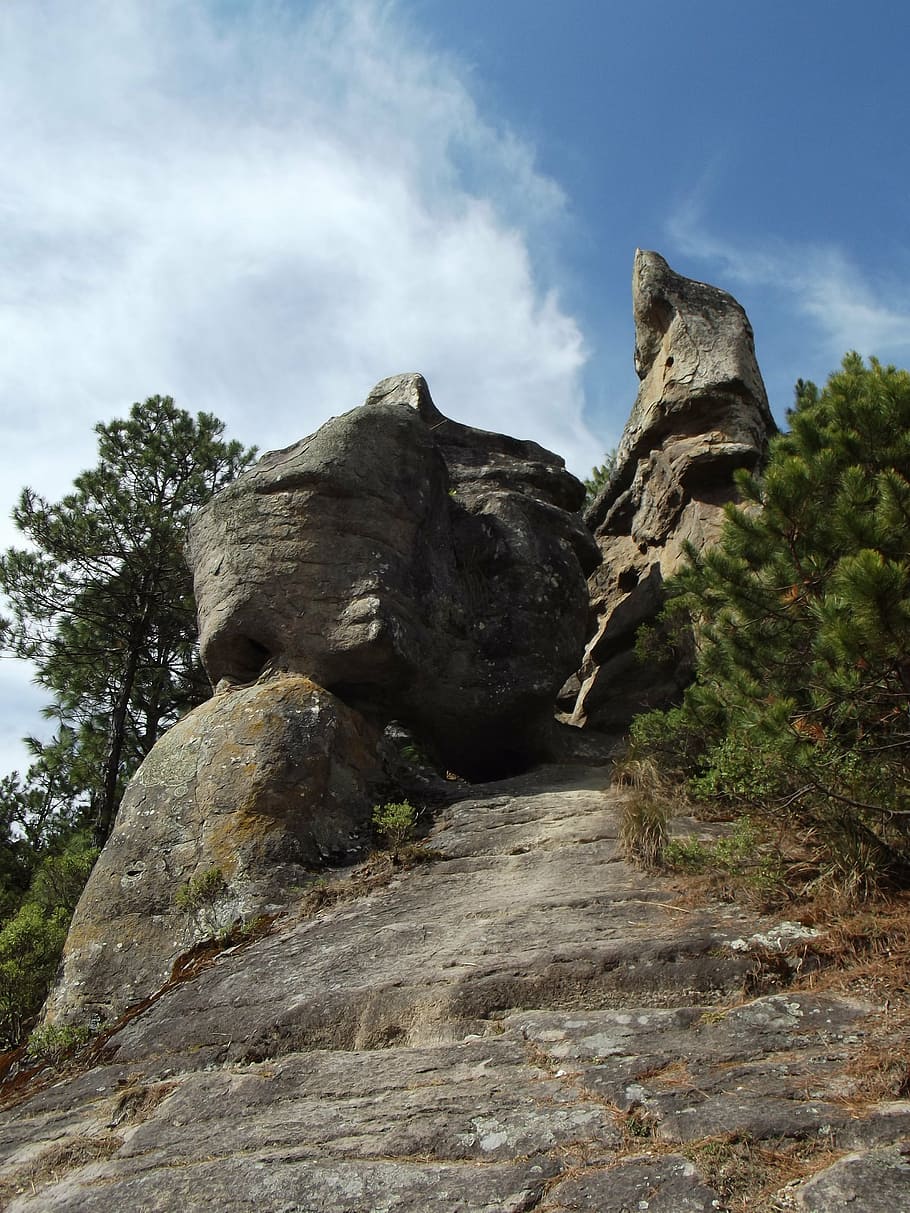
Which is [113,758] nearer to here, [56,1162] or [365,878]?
[365,878]

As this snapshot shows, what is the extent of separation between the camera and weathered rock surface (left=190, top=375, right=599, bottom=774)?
10.4m

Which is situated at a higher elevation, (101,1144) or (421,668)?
(421,668)

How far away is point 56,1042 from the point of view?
7129mm

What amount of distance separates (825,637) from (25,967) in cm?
731

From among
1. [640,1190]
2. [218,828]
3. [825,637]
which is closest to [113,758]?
[218,828]

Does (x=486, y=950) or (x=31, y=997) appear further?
(x=31, y=997)

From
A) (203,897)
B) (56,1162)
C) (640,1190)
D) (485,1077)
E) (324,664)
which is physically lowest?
(640,1190)

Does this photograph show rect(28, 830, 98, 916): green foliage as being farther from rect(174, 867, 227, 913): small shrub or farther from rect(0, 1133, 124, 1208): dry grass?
rect(0, 1133, 124, 1208): dry grass

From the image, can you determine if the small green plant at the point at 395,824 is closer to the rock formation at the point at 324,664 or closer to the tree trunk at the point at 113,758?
the rock formation at the point at 324,664

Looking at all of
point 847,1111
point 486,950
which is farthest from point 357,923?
point 847,1111

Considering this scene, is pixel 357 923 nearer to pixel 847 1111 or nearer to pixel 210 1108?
pixel 210 1108

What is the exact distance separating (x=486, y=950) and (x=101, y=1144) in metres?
2.40

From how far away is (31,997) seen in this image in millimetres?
8773

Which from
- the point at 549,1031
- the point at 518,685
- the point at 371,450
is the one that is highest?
the point at 371,450
